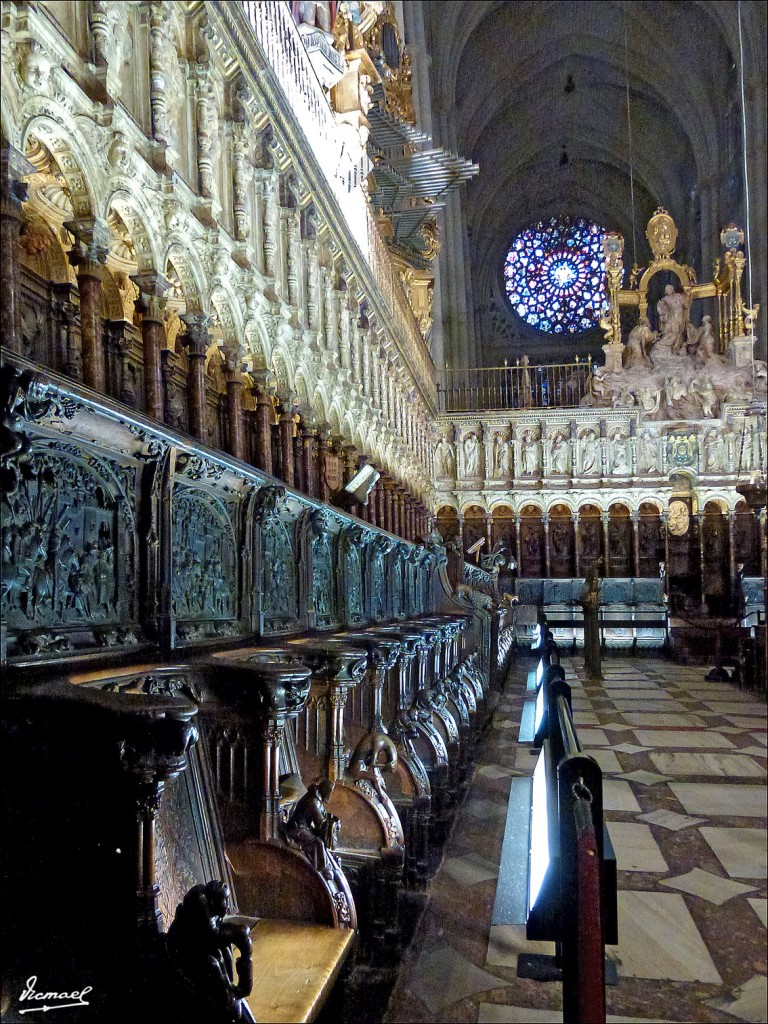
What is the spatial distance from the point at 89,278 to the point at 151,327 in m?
0.60

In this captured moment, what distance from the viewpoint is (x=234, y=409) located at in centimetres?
538

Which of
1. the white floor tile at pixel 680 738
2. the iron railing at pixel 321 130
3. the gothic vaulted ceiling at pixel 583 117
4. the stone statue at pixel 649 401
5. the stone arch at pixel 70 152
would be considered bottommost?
the white floor tile at pixel 680 738

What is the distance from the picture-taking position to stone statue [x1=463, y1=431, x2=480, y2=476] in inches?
715

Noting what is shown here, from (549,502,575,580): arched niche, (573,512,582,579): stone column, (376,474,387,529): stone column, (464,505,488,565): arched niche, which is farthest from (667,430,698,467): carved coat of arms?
(376,474,387,529): stone column

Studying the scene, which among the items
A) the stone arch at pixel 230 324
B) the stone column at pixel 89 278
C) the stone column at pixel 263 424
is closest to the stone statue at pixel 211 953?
the stone column at pixel 89 278

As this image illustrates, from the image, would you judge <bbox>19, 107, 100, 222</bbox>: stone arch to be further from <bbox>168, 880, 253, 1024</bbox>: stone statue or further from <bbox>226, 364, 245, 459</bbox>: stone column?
<bbox>168, 880, 253, 1024</bbox>: stone statue

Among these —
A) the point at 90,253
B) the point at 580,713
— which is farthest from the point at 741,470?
the point at 90,253

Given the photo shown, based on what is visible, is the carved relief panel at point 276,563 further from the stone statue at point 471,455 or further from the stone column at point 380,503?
the stone statue at point 471,455

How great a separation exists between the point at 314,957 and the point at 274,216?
224 inches

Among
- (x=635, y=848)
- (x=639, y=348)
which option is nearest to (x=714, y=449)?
(x=639, y=348)

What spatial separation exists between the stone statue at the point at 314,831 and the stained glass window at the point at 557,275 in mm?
29286

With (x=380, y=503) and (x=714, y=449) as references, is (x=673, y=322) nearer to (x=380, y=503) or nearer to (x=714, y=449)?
(x=714, y=449)

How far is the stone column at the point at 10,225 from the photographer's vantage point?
9.21 feet

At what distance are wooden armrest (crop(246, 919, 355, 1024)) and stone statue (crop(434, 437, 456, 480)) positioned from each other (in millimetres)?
16506
